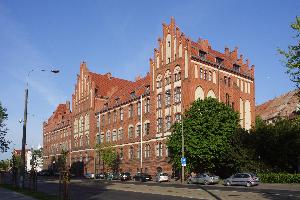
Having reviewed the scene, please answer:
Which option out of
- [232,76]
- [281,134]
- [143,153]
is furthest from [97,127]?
[281,134]

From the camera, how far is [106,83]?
98.5 metres

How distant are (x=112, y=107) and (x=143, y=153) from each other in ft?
51.7

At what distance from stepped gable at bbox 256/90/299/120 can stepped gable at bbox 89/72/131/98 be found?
31520mm

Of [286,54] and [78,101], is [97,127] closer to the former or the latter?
[78,101]

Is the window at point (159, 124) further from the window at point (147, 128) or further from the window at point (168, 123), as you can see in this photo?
the window at point (147, 128)

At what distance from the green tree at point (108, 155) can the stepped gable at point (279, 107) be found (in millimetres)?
30352

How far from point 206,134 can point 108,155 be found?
29674 millimetres

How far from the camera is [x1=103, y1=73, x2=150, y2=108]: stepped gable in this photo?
262 feet

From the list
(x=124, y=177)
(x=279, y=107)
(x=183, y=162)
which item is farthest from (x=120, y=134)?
(x=279, y=107)

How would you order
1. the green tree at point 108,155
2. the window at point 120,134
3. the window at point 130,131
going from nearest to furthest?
the window at point 130,131, the green tree at point 108,155, the window at point 120,134

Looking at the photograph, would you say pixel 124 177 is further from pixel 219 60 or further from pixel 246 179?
pixel 246 179

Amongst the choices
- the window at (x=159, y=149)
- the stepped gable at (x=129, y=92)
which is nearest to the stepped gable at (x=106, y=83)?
the stepped gable at (x=129, y=92)

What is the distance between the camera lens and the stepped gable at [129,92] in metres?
79.8

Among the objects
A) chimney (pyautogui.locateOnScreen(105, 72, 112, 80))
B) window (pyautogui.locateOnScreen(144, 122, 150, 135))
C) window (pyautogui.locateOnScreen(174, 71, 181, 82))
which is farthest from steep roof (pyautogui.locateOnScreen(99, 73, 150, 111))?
window (pyautogui.locateOnScreen(174, 71, 181, 82))
